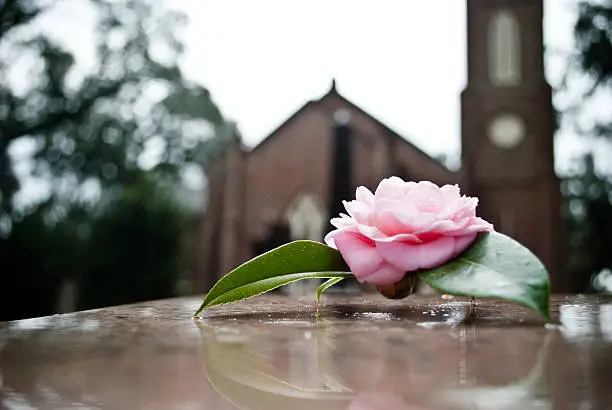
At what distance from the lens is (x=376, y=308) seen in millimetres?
949

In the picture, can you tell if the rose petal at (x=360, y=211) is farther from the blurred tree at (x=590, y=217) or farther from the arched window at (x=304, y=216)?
the blurred tree at (x=590, y=217)

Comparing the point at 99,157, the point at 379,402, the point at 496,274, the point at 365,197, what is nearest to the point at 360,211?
the point at 365,197

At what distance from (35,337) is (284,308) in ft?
1.28

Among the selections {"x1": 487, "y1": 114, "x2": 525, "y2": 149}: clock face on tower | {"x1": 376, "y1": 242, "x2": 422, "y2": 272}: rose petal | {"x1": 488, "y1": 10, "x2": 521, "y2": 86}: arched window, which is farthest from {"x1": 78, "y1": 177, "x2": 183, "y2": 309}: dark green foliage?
{"x1": 376, "y1": 242, "x2": 422, "y2": 272}: rose petal

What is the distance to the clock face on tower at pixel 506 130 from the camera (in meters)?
12.6

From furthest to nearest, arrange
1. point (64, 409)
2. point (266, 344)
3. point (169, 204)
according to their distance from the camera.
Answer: point (169, 204) → point (266, 344) → point (64, 409)

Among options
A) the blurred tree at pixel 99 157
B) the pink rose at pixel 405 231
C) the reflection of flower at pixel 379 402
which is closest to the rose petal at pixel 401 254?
the pink rose at pixel 405 231

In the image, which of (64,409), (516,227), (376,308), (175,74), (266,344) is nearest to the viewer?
(64,409)

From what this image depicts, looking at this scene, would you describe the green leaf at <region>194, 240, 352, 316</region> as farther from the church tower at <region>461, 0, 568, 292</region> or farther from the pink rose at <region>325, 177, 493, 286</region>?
the church tower at <region>461, 0, 568, 292</region>

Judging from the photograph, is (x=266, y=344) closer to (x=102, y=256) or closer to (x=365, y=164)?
(x=365, y=164)

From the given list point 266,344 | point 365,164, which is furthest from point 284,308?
point 365,164

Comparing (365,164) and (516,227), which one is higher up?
(365,164)

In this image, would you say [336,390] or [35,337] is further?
[35,337]

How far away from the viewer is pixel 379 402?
1.17ft
